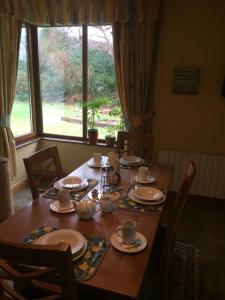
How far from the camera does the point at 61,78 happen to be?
356 cm

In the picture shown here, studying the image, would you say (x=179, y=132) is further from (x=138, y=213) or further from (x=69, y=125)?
(x=138, y=213)

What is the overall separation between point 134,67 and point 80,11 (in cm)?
88

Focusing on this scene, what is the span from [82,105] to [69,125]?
1.45ft

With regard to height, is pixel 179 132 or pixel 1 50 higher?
pixel 1 50

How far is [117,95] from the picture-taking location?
3379 millimetres

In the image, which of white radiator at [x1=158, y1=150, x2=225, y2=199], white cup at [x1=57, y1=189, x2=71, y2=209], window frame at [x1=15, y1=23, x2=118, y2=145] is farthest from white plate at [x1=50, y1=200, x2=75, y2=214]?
window frame at [x1=15, y1=23, x2=118, y2=145]

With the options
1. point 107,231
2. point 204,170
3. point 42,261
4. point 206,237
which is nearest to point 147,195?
point 107,231

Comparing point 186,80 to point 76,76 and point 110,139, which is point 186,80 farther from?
point 76,76

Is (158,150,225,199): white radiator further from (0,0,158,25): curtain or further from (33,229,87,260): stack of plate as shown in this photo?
(33,229,87,260): stack of plate

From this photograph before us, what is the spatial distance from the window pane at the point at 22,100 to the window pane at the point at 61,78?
202 mm

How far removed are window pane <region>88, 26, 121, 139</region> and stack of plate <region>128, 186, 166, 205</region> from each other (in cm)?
179

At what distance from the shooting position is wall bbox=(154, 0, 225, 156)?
281 centimetres

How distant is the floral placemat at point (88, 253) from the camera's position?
3.30 feet

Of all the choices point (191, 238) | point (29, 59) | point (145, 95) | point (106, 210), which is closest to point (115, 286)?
point (106, 210)
